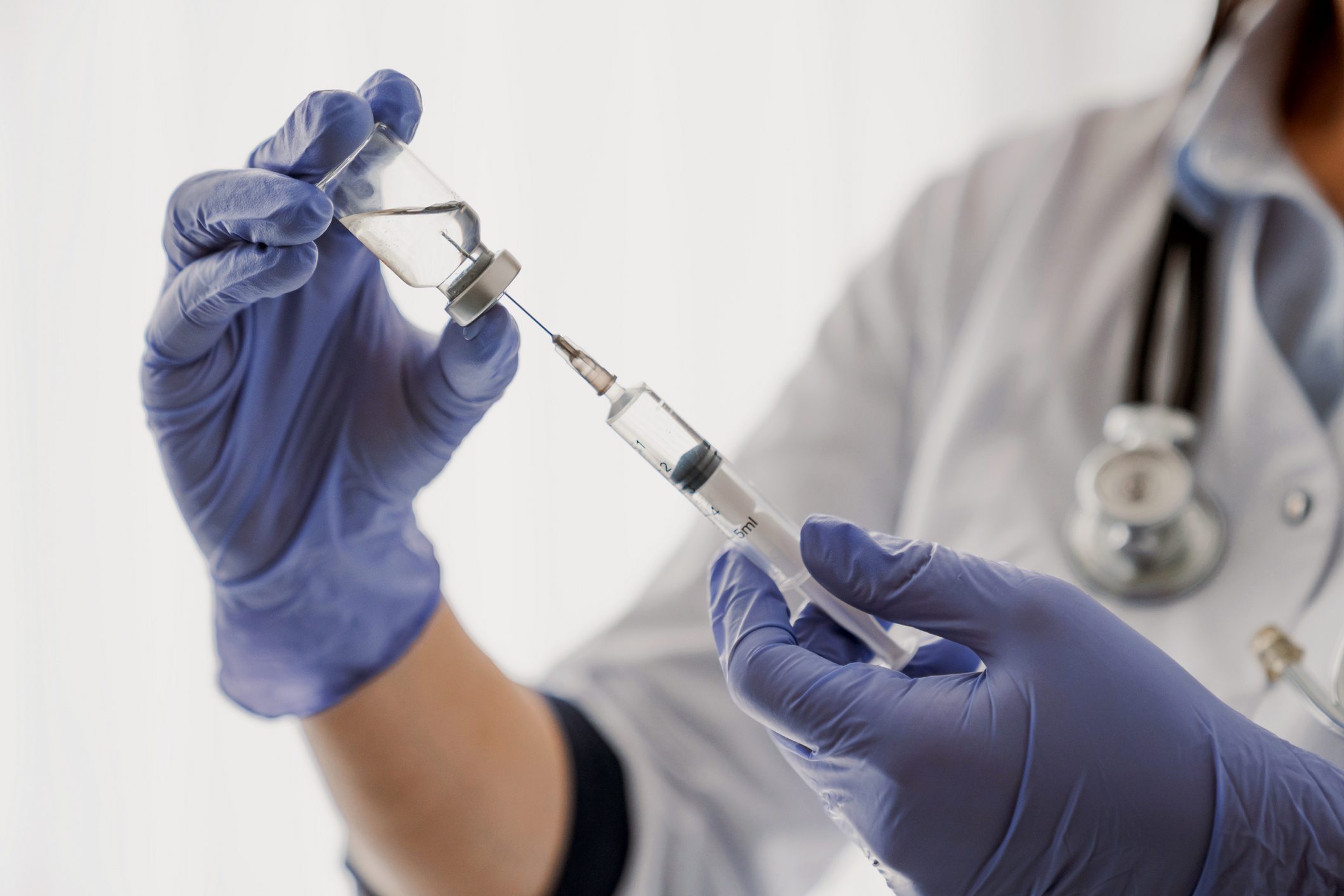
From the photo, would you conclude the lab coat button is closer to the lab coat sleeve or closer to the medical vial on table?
the lab coat sleeve

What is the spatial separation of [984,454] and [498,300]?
0.59 metres

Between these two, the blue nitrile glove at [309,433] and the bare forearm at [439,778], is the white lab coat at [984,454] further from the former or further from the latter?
the blue nitrile glove at [309,433]

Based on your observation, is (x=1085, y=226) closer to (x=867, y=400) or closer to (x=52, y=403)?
(x=867, y=400)

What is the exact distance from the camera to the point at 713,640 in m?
1.07

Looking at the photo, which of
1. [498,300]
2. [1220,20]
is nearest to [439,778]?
[498,300]

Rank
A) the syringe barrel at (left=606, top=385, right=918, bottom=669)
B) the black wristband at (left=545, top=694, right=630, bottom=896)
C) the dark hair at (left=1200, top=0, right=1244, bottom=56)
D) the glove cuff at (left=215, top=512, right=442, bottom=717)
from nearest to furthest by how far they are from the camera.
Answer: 1. the syringe barrel at (left=606, top=385, right=918, bottom=669)
2. the glove cuff at (left=215, top=512, right=442, bottom=717)
3. the black wristband at (left=545, top=694, right=630, bottom=896)
4. the dark hair at (left=1200, top=0, right=1244, bottom=56)

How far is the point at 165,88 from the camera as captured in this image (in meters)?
1.31

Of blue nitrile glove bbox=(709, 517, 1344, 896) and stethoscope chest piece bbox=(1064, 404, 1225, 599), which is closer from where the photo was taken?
blue nitrile glove bbox=(709, 517, 1344, 896)

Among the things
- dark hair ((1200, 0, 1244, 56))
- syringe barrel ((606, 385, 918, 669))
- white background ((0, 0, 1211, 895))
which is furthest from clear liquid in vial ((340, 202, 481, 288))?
dark hair ((1200, 0, 1244, 56))

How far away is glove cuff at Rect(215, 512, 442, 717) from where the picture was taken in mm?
825

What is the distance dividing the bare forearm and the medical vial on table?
0.35m

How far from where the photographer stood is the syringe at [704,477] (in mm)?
717

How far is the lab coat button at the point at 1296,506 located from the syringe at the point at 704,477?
17.3 inches

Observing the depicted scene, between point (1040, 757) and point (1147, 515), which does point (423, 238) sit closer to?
point (1040, 757)
